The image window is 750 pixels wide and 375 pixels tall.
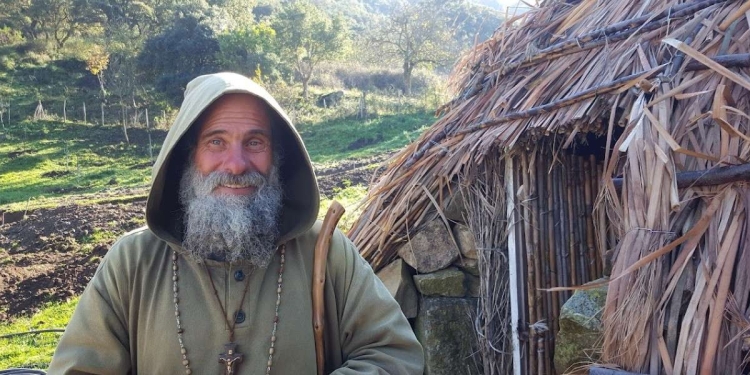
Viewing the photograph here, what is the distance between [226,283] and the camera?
2.45 metres

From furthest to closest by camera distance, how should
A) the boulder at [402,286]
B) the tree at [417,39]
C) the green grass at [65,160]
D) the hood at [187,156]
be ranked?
the tree at [417,39], the green grass at [65,160], the boulder at [402,286], the hood at [187,156]

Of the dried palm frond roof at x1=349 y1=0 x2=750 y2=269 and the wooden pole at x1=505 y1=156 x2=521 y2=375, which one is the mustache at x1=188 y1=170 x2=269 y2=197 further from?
the wooden pole at x1=505 y1=156 x2=521 y2=375

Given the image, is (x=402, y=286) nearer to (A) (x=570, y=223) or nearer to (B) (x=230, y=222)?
(A) (x=570, y=223)

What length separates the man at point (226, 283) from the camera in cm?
232

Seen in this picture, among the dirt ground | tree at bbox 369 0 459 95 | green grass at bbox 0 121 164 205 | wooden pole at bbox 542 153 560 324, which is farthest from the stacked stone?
tree at bbox 369 0 459 95

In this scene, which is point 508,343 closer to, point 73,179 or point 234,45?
point 73,179

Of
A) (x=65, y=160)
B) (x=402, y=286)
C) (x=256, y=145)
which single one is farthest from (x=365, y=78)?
(x=256, y=145)

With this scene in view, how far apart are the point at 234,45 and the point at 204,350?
2361cm

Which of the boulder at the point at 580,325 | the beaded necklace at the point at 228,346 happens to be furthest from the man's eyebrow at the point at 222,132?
the boulder at the point at 580,325

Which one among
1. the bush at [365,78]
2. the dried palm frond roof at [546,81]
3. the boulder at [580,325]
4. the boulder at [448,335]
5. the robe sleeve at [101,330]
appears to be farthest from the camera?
the bush at [365,78]

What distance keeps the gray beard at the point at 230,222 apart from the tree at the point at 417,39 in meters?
25.0

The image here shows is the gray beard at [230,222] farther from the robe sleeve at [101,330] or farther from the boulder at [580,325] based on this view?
the boulder at [580,325]

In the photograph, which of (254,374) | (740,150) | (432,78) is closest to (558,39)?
(740,150)

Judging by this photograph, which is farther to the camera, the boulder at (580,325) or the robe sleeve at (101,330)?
the boulder at (580,325)
